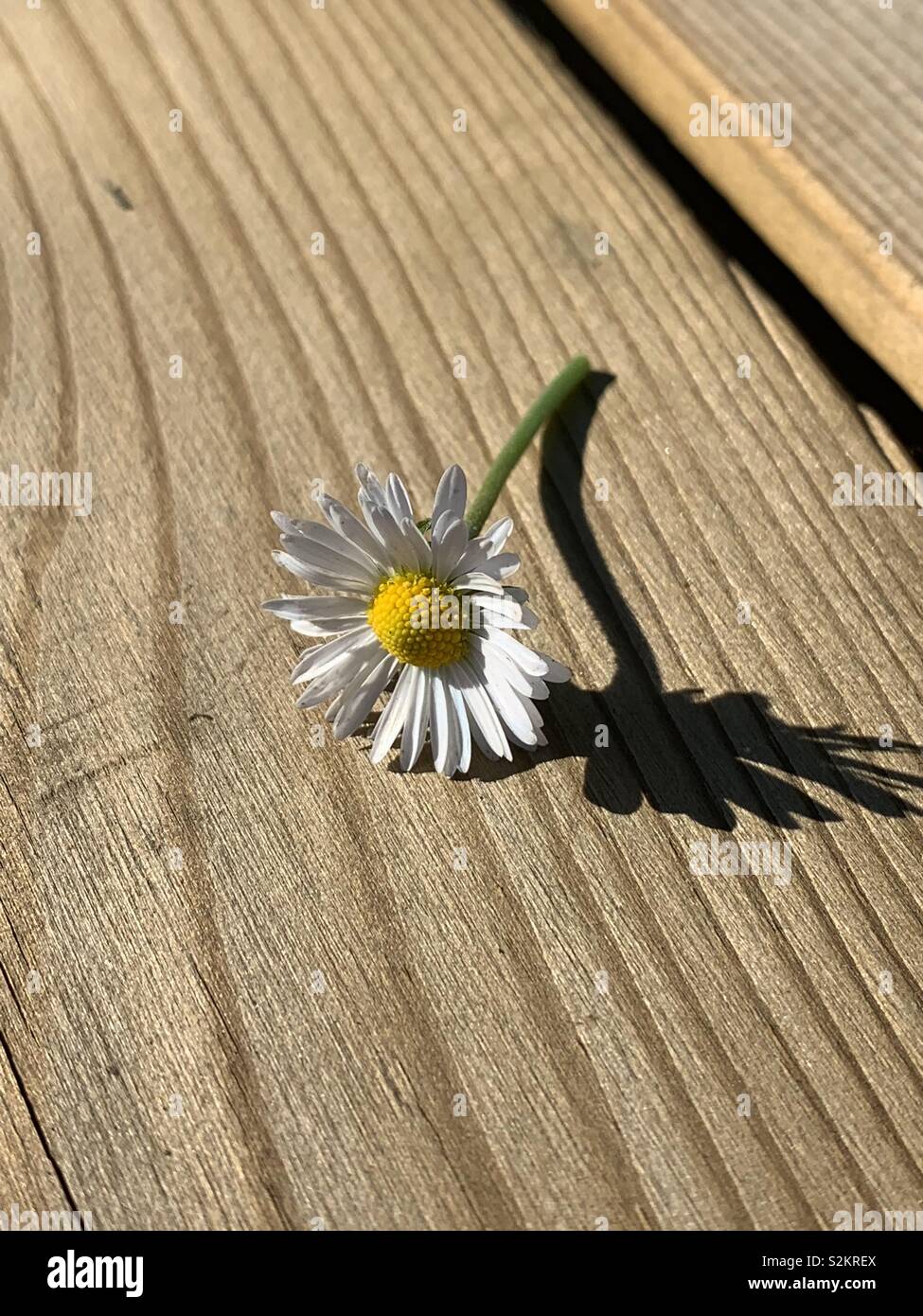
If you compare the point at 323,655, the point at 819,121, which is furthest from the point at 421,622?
the point at 819,121

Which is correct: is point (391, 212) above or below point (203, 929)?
above

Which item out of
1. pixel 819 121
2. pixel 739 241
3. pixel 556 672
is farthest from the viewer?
pixel 739 241

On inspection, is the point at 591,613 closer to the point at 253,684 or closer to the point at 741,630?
the point at 741,630

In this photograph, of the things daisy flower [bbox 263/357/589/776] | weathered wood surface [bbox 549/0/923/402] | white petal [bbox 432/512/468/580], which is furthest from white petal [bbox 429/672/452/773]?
weathered wood surface [bbox 549/0/923/402]

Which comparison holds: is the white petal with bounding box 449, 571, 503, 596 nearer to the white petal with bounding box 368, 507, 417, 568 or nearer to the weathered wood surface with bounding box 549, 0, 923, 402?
the white petal with bounding box 368, 507, 417, 568

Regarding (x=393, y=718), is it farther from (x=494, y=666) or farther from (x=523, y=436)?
(x=523, y=436)
